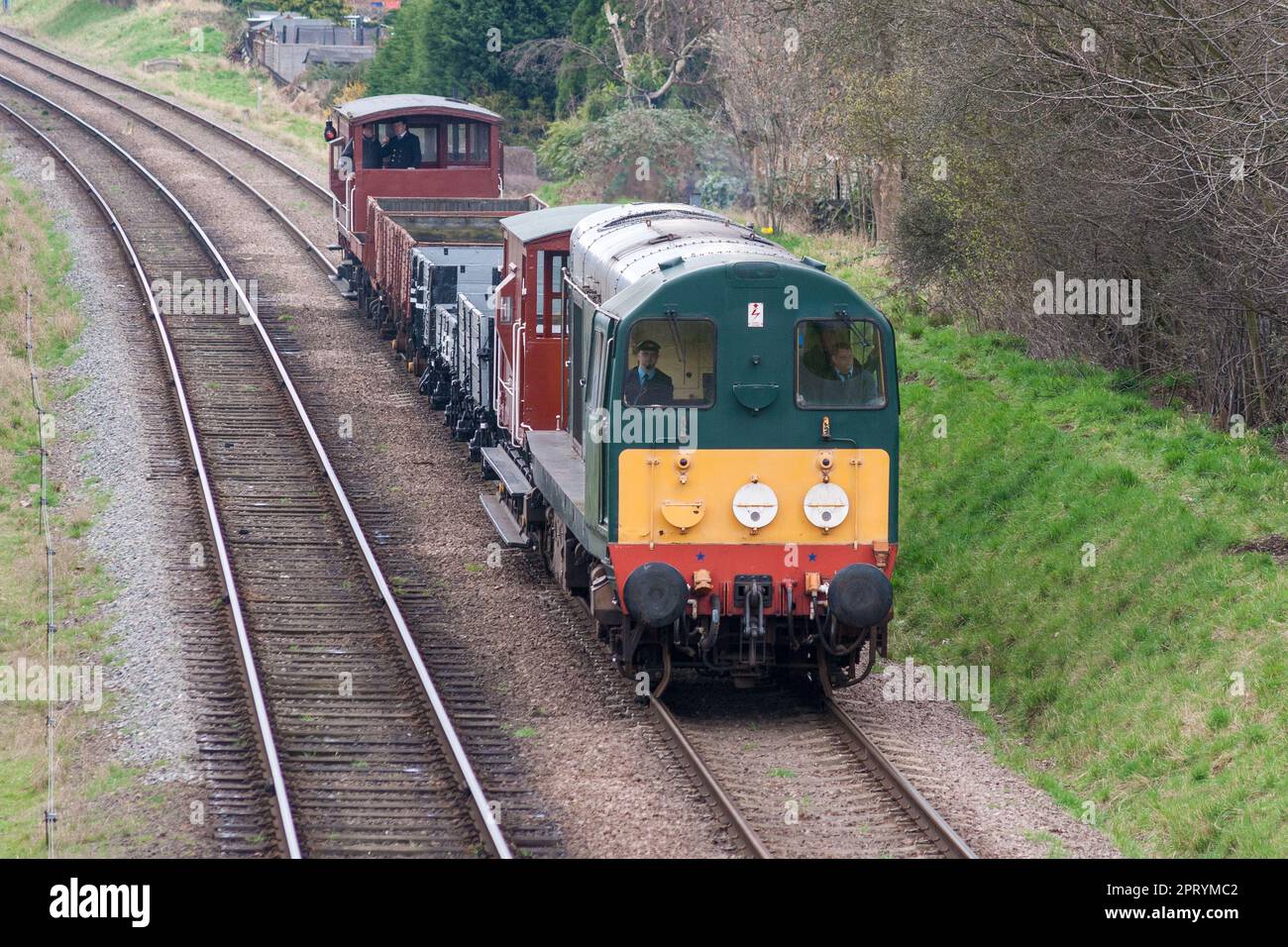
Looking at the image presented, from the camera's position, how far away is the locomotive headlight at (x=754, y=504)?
Result: 1248 cm

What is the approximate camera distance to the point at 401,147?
93.6 feet

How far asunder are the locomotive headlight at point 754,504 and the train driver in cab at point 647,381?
0.86 m

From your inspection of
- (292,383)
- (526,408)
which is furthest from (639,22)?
(526,408)

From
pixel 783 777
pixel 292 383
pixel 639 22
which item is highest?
pixel 639 22

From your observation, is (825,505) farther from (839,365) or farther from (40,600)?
(40,600)

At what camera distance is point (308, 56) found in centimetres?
5691

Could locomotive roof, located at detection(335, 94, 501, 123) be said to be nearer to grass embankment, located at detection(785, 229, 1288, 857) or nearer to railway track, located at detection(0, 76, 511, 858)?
railway track, located at detection(0, 76, 511, 858)

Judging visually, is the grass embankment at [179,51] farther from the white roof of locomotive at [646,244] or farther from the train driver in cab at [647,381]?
the train driver in cab at [647,381]

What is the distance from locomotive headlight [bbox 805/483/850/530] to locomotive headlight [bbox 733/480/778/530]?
0.27 meters

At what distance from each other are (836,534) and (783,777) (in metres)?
1.85

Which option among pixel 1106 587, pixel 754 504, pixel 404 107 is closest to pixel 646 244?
pixel 754 504

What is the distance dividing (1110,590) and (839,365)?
3272mm

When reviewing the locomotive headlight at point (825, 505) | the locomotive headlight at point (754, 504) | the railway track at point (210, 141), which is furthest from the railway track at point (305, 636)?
the railway track at point (210, 141)
